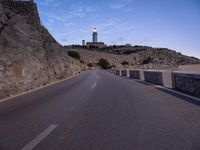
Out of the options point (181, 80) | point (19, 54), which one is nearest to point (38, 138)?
point (181, 80)

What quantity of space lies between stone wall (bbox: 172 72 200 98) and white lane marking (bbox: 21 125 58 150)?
798 cm

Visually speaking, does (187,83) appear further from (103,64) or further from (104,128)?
(103,64)

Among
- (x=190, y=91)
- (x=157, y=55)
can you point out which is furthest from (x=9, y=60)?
(x=157, y=55)

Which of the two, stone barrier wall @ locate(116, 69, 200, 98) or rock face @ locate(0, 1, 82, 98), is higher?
rock face @ locate(0, 1, 82, 98)

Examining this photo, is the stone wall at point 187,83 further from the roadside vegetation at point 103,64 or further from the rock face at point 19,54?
the roadside vegetation at point 103,64

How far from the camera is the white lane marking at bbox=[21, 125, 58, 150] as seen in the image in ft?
18.9

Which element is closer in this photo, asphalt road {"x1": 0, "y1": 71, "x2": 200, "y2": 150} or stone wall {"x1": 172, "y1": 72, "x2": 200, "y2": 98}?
asphalt road {"x1": 0, "y1": 71, "x2": 200, "y2": 150}

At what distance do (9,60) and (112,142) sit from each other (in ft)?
47.9

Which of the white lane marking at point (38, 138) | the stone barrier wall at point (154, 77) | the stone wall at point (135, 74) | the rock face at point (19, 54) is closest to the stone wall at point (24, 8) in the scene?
the rock face at point (19, 54)

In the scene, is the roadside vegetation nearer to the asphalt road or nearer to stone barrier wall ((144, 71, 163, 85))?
stone barrier wall ((144, 71, 163, 85))

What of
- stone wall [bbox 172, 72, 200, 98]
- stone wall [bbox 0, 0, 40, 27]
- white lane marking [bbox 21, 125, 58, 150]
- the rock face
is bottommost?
white lane marking [bbox 21, 125, 58, 150]

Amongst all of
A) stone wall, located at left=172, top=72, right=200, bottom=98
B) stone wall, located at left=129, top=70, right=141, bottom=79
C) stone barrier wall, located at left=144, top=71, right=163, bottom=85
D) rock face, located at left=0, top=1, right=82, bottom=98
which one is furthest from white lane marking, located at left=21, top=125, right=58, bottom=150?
stone wall, located at left=129, top=70, right=141, bottom=79

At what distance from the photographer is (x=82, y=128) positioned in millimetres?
7312

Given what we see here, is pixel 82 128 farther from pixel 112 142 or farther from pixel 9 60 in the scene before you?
pixel 9 60
